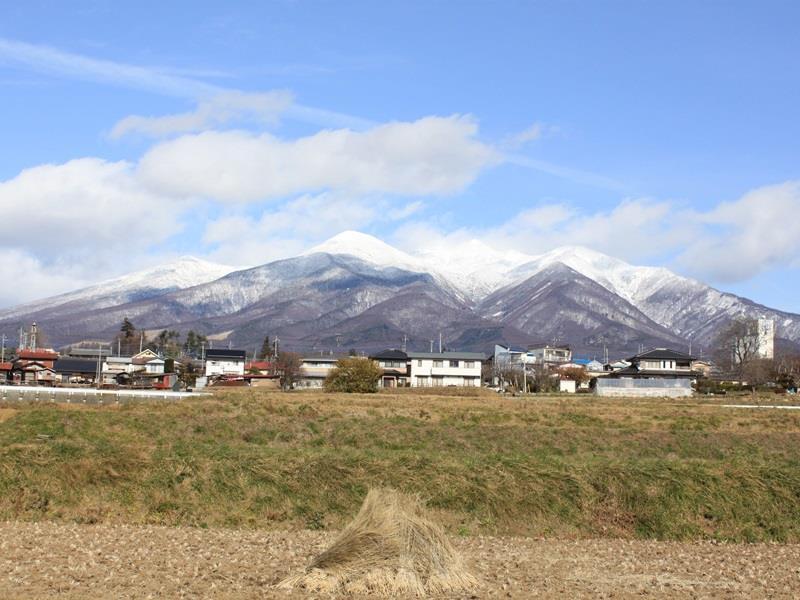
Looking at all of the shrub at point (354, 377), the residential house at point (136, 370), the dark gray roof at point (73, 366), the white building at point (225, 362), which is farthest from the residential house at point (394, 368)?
the dark gray roof at point (73, 366)

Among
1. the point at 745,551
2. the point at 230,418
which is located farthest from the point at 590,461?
the point at 230,418

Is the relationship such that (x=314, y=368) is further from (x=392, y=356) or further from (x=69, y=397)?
(x=69, y=397)

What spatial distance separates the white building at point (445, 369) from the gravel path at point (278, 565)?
102m

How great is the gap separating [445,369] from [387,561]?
10976cm

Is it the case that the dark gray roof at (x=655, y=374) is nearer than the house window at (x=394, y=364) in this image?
Yes

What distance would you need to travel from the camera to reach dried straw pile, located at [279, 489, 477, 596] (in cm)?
1397

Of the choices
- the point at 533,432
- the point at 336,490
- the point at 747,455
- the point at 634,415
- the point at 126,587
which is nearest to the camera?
the point at 126,587

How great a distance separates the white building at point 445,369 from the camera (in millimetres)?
122500

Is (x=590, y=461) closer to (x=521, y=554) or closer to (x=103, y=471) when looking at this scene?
(x=521, y=554)

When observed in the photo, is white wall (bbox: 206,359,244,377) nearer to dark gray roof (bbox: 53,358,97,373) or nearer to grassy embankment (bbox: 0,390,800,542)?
dark gray roof (bbox: 53,358,97,373)

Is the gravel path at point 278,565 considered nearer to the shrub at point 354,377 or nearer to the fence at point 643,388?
the shrub at point 354,377

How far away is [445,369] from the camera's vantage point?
12356cm

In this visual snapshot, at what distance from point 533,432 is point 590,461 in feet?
32.3

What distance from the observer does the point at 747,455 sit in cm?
3019
